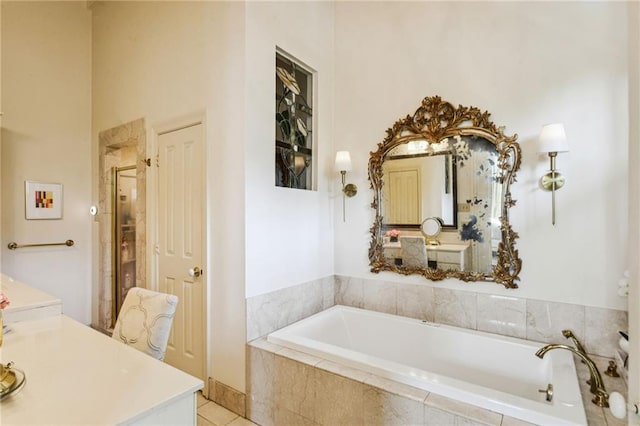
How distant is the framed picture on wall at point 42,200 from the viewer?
3299 millimetres

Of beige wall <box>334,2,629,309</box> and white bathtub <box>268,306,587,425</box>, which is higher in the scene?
beige wall <box>334,2,629,309</box>

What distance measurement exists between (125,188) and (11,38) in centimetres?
177

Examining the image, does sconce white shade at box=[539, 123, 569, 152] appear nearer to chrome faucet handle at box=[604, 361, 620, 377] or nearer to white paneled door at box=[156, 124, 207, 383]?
chrome faucet handle at box=[604, 361, 620, 377]

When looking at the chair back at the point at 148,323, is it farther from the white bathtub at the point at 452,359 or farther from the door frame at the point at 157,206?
the white bathtub at the point at 452,359

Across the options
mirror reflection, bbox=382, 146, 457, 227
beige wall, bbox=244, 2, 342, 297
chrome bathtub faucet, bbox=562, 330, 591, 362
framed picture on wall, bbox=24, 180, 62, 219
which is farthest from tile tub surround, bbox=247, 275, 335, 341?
framed picture on wall, bbox=24, 180, 62, 219

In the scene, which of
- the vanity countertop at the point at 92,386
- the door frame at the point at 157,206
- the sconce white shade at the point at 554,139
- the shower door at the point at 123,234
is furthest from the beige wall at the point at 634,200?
the shower door at the point at 123,234

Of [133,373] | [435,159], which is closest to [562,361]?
[435,159]

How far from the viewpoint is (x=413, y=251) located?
2631 mm

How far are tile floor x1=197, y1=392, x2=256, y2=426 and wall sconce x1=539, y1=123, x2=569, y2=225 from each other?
2.46 meters

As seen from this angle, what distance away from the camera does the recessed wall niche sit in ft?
8.42

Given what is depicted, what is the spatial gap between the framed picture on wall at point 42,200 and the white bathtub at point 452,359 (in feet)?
9.78

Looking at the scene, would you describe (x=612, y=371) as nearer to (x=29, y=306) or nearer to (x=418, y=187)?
(x=418, y=187)

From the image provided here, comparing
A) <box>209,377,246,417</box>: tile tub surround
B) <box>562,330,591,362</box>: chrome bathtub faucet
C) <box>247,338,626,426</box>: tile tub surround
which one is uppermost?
<box>562,330,591,362</box>: chrome bathtub faucet

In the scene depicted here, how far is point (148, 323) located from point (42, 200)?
2.84 metres
